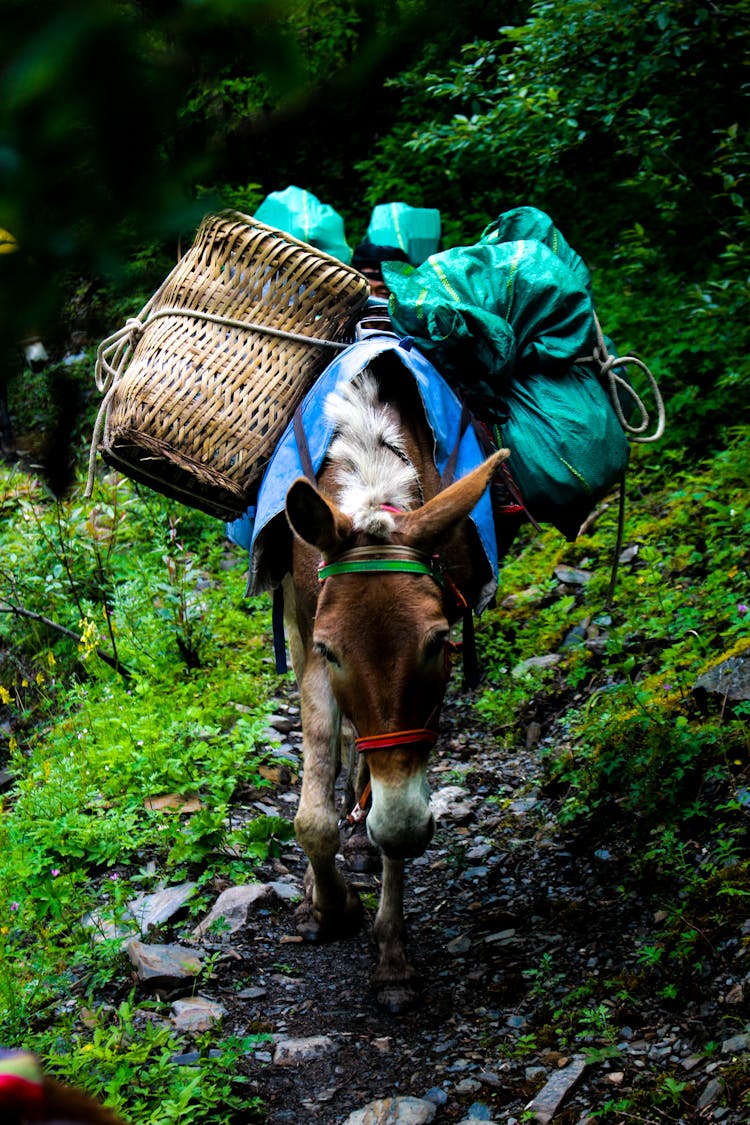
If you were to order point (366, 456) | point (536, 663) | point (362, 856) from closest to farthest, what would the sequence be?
point (366, 456) → point (362, 856) → point (536, 663)

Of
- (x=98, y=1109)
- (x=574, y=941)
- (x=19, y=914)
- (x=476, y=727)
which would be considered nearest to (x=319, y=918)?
(x=574, y=941)

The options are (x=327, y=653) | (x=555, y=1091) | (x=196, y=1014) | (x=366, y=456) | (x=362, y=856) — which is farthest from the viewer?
(x=362, y=856)

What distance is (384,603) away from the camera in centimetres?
290

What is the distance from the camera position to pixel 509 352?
352cm

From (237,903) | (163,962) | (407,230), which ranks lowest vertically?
(237,903)

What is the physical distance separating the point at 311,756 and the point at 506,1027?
105 cm

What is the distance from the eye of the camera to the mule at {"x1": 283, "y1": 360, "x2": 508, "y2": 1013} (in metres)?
2.86

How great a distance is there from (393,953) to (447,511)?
1.50 metres

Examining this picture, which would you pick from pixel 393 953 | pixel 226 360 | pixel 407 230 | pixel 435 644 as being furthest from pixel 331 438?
pixel 407 230

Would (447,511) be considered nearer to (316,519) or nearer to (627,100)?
(316,519)

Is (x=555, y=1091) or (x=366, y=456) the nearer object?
(x=555, y=1091)

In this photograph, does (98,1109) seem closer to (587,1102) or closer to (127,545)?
(587,1102)

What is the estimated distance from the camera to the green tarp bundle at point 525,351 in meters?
3.51

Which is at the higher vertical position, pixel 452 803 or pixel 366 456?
pixel 366 456
